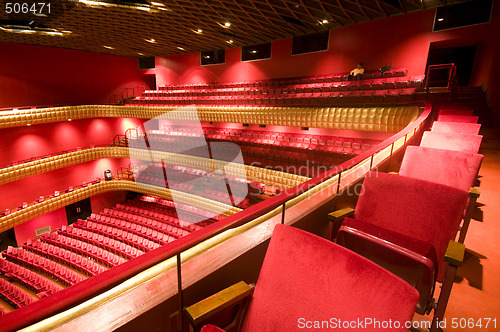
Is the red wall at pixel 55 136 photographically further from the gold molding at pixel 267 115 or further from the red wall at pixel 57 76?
the red wall at pixel 57 76

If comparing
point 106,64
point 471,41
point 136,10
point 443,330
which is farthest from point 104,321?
point 106,64

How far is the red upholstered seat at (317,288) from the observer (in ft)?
2.38

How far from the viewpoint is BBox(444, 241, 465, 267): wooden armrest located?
1.08 m

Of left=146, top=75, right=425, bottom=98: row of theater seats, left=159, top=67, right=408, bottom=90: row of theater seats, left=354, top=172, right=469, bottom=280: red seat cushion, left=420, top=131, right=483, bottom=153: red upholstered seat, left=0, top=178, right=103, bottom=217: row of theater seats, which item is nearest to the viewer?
left=354, top=172, right=469, bottom=280: red seat cushion

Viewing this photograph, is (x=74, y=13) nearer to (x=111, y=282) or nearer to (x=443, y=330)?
(x=111, y=282)

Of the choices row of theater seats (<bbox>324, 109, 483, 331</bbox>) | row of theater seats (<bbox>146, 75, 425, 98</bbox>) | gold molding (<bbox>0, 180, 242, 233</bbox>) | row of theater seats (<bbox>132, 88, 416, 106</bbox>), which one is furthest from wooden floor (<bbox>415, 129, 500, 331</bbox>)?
gold molding (<bbox>0, 180, 242, 233</bbox>)

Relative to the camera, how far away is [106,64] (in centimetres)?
1300

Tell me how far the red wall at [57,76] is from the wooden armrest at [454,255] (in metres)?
13.8

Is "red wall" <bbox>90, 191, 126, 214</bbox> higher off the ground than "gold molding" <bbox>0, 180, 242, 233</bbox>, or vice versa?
"gold molding" <bbox>0, 180, 242, 233</bbox>

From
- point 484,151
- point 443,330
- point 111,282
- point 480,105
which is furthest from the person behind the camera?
point 480,105

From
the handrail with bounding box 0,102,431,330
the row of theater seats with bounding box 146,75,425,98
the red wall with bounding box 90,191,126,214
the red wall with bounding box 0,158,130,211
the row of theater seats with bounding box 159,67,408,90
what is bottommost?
the red wall with bounding box 90,191,126,214

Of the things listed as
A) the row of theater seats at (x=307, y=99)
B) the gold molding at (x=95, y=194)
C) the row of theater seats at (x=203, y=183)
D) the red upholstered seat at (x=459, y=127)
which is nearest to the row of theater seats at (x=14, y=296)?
Result: the gold molding at (x=95, y=194)

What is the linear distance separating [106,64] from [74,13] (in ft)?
19.6

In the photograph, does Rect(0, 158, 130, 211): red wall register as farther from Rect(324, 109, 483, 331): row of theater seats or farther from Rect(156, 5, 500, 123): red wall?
Rect(324, 109, 483, 331): row of theater seats
